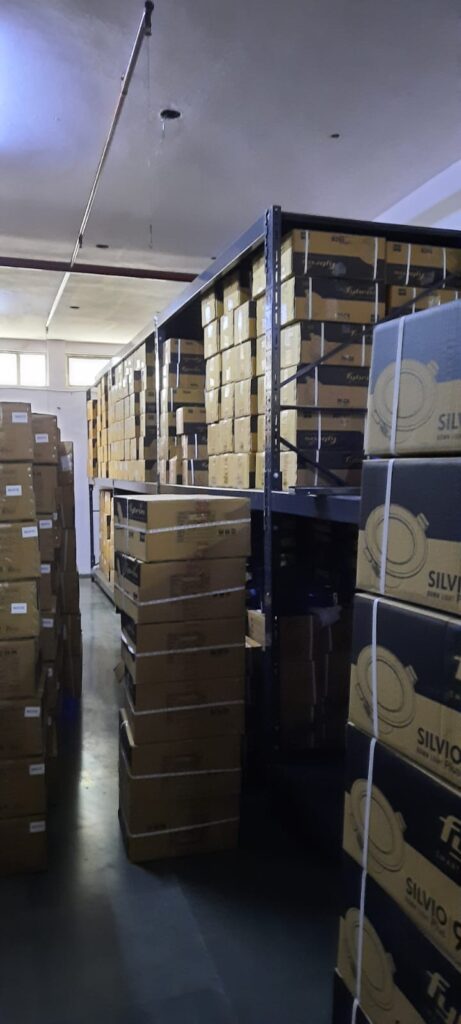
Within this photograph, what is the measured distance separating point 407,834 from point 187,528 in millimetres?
1408

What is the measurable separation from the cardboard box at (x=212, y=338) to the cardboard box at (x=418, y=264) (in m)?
1.07

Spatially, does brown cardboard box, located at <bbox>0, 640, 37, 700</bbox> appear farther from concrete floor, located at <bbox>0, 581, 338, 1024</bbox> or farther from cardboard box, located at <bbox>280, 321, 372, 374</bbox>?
cardboard box, located at <bbox>280, 321, 372, 374</bbox>

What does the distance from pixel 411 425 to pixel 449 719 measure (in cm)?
55

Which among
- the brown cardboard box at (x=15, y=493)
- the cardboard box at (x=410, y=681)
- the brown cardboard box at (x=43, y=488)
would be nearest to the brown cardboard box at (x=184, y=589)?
the brown cardboard box at (x=15, y=493)

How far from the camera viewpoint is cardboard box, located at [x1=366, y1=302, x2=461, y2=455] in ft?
3.92

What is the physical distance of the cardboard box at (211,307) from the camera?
3.67m

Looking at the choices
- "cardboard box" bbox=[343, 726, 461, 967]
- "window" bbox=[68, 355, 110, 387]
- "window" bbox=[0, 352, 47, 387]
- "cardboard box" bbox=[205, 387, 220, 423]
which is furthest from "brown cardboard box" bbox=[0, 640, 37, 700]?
"window" bbox=[68, 355, 110, 387]

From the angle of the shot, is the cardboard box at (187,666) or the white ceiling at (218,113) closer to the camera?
the cardboard box at (187,666)

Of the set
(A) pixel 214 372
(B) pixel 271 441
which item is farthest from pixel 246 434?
(A) pixel 214 372

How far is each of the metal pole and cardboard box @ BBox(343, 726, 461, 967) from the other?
1.42 m

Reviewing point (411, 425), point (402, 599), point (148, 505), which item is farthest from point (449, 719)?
point (148, 505)

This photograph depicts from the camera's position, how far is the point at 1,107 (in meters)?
3.46

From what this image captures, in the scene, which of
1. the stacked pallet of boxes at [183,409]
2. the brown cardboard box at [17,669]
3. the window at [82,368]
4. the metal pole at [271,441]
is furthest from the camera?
the window at [82,368]

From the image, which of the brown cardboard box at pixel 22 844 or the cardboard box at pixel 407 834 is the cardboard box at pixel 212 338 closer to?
the brown cardboard box at pixel 22 844
